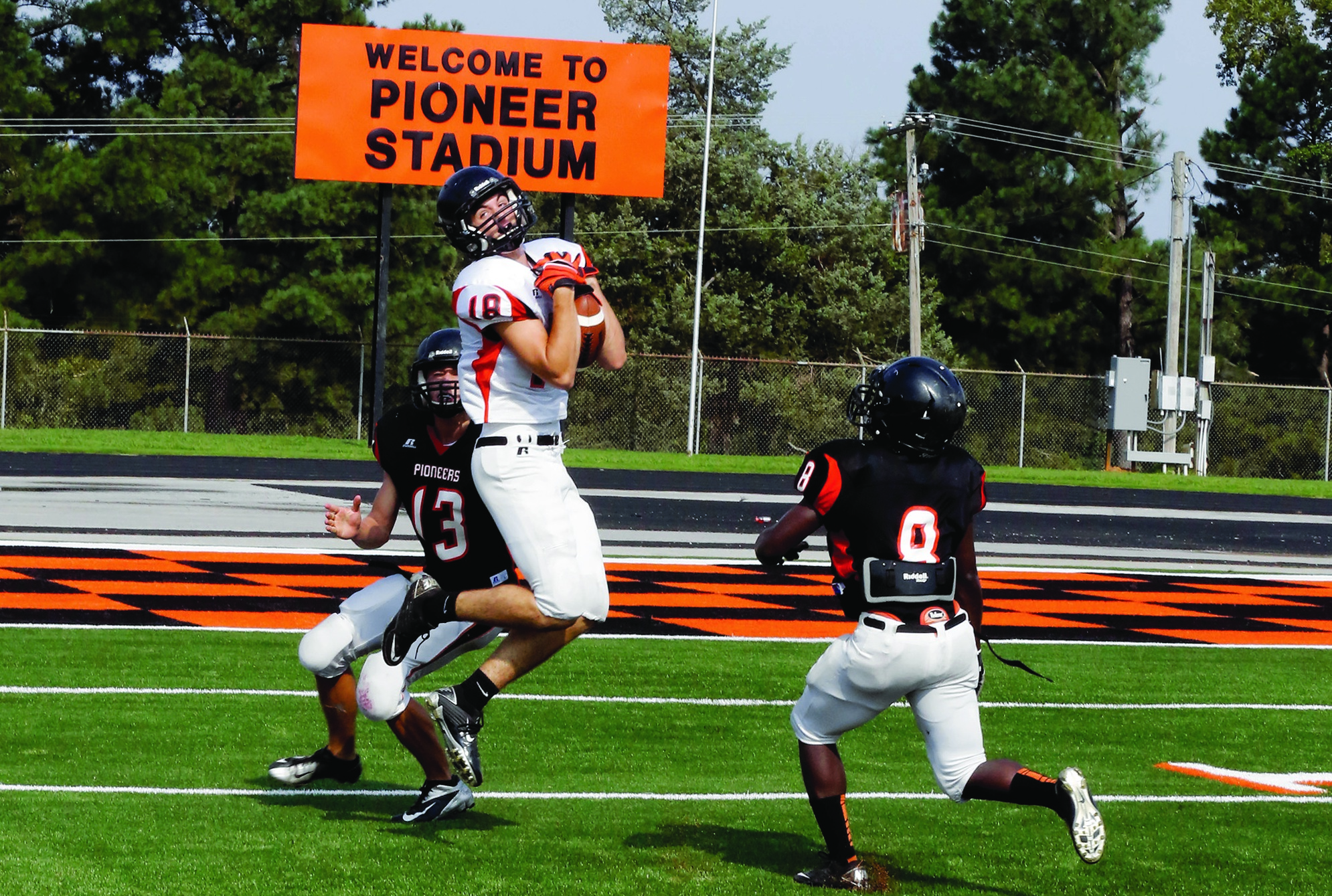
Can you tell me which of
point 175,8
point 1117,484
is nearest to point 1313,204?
point 1117,484

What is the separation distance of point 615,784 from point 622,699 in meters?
1.84

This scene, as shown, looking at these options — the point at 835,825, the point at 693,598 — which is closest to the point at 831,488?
the point at 835,825

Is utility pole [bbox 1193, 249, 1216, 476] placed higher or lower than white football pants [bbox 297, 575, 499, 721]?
higher

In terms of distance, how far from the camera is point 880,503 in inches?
187

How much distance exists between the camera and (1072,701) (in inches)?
329

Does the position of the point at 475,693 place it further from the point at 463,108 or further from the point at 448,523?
the point at 463,108

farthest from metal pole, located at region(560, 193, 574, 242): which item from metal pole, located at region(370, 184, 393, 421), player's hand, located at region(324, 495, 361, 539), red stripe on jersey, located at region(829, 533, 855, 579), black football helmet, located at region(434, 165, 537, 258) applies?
red stripe on jersey, located at region(829, 533, 855, 579)

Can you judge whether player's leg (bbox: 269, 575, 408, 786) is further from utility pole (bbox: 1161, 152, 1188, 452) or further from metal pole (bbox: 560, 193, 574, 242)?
utility pole (bbox: 1161, 152, 1188, 452)

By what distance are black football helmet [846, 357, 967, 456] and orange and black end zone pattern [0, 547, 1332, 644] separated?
4874mm

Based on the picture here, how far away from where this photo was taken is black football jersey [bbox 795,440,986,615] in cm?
475

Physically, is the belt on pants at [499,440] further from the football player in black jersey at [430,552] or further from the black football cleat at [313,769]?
the black football cleat at [313,769]

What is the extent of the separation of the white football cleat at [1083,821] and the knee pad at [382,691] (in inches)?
80.5

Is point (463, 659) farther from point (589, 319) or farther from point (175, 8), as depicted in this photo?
point (175, 8)

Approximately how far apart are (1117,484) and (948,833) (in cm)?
2454
